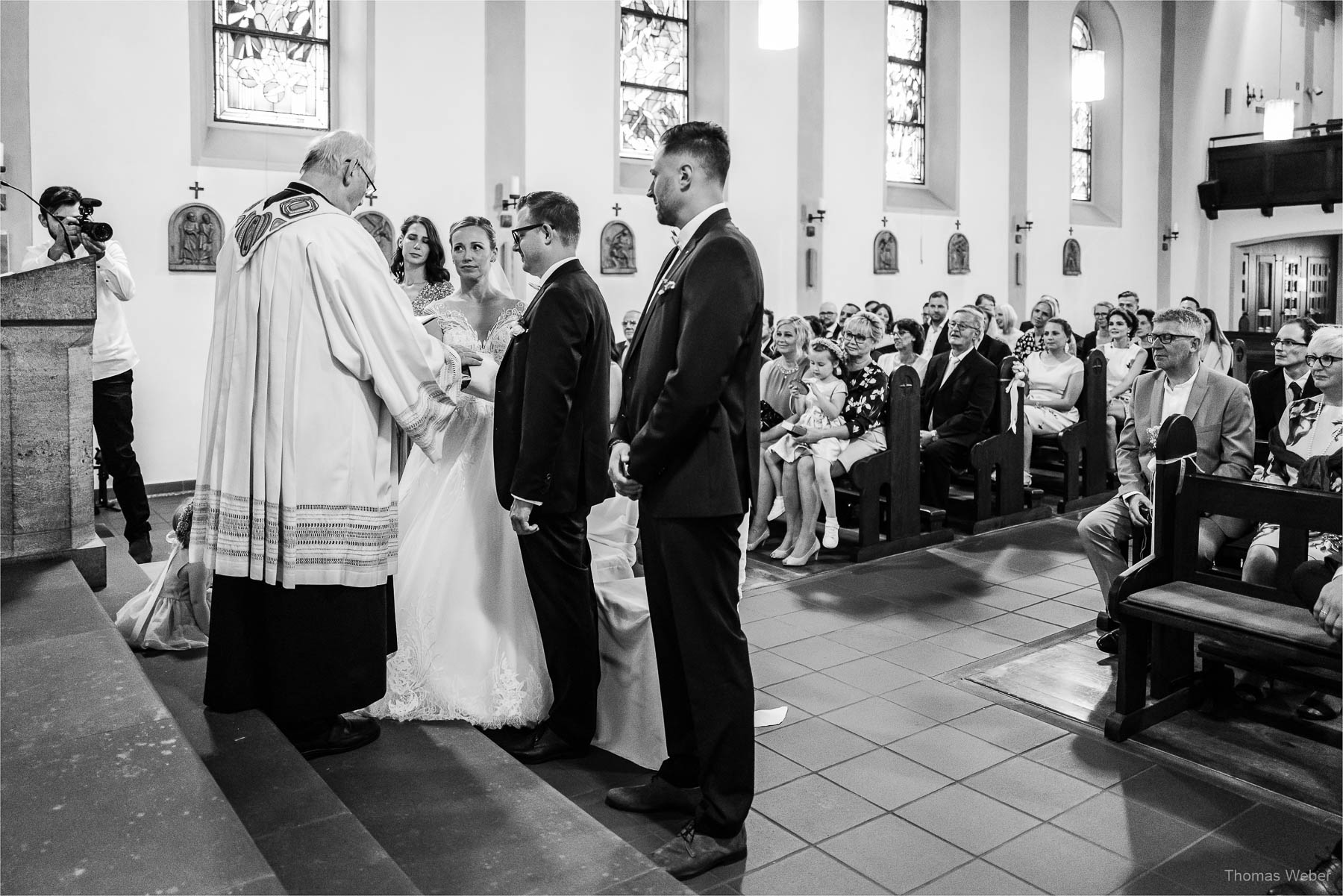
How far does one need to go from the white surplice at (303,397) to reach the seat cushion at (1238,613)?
2.45 m

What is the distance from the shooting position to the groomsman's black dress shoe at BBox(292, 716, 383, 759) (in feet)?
9.52

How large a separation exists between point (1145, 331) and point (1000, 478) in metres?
2.54

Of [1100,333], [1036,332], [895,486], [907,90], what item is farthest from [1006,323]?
[907,90]

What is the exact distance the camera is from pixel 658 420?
2572 millimetres

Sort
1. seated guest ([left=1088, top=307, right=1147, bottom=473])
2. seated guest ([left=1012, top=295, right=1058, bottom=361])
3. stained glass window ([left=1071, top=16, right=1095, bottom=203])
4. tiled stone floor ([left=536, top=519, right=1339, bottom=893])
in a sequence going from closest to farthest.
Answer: tiled stone floor ([left=536, top=519, right=1339, bottom=893])
seated guest ([left=1088, top=307, right=1147, bottom=473])
seated guest ([left=1012, top=295, right=1058, bottom=361])
stained glass window ([left=1071, top=16, right=1095, bottom=203])

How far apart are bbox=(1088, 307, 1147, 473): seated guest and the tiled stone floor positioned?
3672 millimetres

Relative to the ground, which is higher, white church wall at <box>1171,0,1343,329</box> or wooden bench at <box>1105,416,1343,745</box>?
white church wall at <box>1171,0,1343,329</box>

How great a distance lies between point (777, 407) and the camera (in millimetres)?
6746

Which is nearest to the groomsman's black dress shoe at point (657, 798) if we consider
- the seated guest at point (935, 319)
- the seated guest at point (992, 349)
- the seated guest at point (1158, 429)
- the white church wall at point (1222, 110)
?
the seated guest at point (1158, 429)

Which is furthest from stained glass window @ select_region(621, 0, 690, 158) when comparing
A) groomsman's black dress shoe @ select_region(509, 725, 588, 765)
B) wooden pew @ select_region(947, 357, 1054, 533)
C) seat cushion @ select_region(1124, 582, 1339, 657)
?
groomsman's black dress shoe @ select_region(509, 725, 588, 765)

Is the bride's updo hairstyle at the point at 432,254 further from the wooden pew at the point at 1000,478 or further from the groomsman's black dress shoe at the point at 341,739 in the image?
the wooden pew at the point at 1000,478

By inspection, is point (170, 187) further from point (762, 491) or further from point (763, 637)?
point (763, 637)

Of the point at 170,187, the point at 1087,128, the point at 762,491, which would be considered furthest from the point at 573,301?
the point at 1087,128

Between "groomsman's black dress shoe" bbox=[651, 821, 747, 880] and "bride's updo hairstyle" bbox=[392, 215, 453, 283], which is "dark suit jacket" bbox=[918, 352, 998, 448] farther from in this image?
"groomsman's black dress shoe" bbox=[651, 821, 747, 880]
